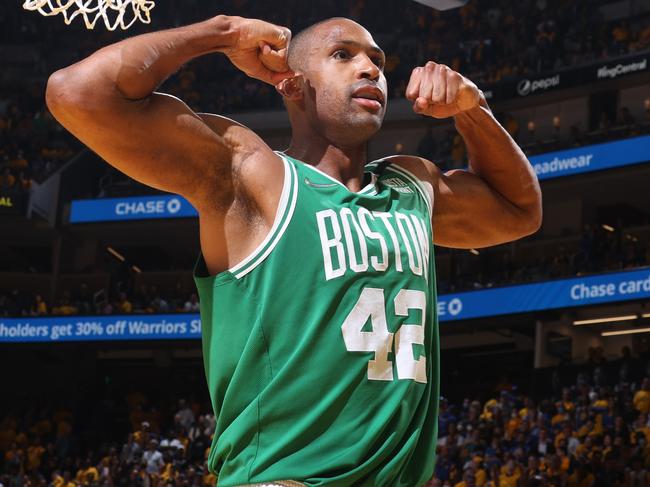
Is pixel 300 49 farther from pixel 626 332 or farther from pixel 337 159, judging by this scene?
pixel 626 332

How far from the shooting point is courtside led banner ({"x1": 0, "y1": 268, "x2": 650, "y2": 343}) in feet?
62.0

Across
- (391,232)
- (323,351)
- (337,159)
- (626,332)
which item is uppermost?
(626,332)

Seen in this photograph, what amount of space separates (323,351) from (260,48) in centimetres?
84

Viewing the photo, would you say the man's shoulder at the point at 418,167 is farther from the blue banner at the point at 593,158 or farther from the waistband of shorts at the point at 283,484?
the blue banner at the point at 593,158

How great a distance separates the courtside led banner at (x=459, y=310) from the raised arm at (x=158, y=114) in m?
16.6

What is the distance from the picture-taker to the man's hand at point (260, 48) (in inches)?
110

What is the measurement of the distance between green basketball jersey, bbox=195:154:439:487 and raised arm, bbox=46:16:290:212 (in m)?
0.20

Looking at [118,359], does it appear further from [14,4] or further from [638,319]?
[638,319]

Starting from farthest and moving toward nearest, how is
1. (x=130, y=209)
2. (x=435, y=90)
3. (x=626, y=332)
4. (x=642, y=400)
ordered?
1. (x=130, y=209)
2. (x=626, y=332)
3. (x=642, y=400)
4. (x=435, y=90)

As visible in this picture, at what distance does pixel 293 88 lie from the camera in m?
3.00

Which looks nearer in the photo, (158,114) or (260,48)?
(158,114)

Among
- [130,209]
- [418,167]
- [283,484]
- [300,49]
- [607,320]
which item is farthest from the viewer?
[130,209]

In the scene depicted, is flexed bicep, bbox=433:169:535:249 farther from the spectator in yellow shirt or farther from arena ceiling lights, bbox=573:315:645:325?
arena ceiling lights, bbox=573:315:645:325

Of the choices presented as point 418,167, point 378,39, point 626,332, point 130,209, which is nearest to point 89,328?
point 130,209
